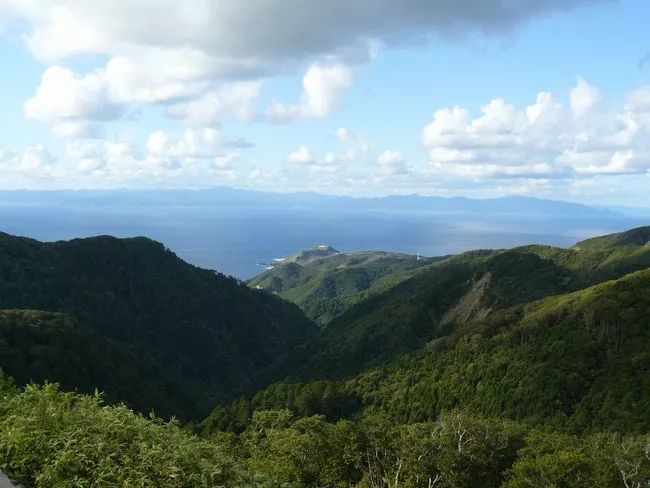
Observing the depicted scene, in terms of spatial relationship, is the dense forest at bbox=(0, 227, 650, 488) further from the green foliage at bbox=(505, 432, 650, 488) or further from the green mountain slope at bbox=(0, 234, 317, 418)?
the green mountain slope at bbox=(0, 234, 317, 418)

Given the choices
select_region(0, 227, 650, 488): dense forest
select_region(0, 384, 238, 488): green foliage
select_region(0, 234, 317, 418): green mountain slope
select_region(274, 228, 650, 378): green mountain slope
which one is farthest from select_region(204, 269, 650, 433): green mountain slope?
select_region(0, 384, 238, 488): green foliage

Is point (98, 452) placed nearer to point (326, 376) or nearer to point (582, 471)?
point (582, 471)

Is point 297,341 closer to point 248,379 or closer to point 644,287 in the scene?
point 248,379

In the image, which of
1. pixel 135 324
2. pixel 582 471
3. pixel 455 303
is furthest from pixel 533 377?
pixel 135 324

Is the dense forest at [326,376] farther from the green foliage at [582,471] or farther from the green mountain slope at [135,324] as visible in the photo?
the green mountain slope at [135,324]

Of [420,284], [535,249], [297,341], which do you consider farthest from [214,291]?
[535,249]
